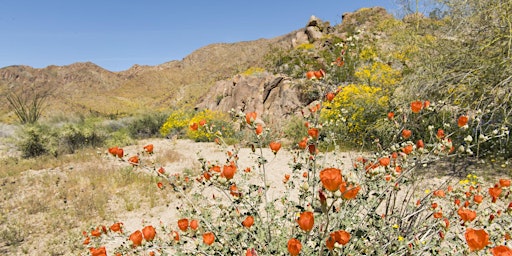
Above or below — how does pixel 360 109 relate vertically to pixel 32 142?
above

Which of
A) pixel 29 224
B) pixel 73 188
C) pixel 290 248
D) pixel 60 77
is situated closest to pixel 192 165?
pixel 73 188

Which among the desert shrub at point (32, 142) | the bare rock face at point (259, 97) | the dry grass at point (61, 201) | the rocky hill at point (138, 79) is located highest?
the rocky hill at point (138, 79)

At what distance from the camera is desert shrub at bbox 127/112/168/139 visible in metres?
13.3

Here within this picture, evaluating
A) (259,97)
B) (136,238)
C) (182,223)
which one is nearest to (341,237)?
(182,223)

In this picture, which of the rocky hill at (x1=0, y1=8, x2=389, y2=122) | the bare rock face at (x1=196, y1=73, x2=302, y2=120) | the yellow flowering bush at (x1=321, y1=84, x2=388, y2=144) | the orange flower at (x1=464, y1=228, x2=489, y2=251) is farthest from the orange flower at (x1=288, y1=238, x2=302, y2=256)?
the rocky hill at (x1=0, y1=8, x2=389, y2=122)

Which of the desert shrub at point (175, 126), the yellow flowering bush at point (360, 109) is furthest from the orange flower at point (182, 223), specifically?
the desert shrub at point (175, 126)

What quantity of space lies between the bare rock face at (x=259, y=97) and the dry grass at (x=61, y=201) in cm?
518

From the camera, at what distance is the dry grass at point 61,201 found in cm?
376

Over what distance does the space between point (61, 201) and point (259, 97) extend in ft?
30.1

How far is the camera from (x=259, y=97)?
12906 millimetres

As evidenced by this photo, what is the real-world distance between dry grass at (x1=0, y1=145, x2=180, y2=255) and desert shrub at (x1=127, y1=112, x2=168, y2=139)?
5.65 meters

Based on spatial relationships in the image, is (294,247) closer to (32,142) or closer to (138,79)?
(32,142)

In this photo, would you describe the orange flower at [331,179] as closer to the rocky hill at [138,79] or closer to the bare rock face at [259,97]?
the bare rock face at [259,97]

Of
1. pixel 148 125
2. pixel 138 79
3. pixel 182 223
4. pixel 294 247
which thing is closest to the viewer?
pixel 294 247
